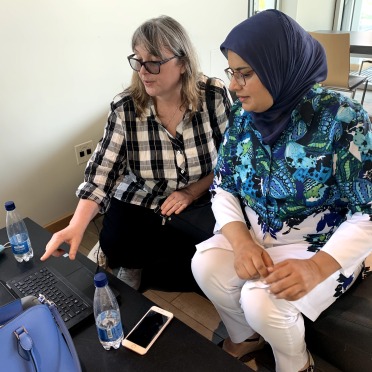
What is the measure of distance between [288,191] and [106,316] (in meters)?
0.60

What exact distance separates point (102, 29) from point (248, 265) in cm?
150

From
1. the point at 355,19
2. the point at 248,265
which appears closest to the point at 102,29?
the point at 248,265

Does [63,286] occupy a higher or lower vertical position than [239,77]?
lower

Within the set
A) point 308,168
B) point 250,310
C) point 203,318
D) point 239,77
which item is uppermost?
point 239,77

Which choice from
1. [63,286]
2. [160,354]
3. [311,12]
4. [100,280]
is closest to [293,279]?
[160,354]

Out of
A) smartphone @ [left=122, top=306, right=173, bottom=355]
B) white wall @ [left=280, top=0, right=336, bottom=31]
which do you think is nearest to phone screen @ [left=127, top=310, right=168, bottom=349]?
smartphone @ [left=122, top=306, right=173, bottom=355]

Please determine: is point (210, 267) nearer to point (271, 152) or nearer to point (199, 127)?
point (271, 152)

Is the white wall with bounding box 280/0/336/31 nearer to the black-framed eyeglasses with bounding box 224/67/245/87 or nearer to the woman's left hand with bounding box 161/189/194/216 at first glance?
the woman's left hand with bounding box 161/189/194/216

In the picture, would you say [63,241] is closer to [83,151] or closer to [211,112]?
[211,112]

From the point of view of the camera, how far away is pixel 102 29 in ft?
6.50

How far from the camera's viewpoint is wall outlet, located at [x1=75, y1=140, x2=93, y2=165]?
210cm

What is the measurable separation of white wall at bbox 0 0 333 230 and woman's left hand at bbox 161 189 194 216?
825 millimetres

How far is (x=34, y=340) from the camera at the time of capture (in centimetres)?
70

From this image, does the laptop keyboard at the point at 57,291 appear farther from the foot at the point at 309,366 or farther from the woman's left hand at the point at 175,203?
the foot at the point at 309,366
